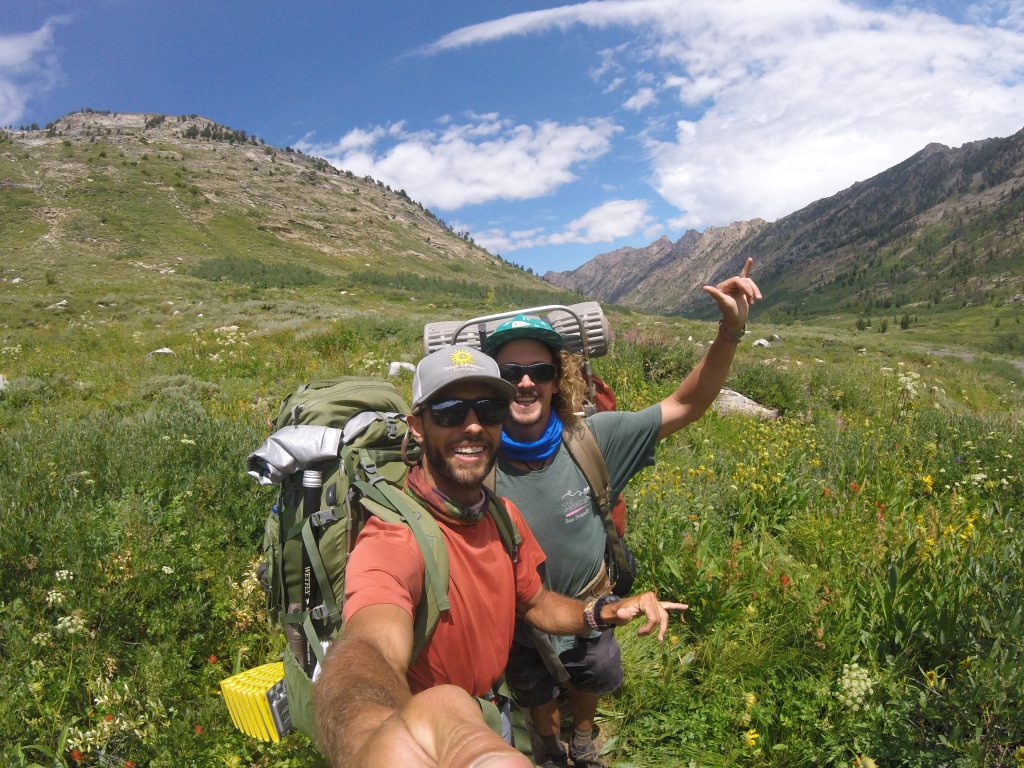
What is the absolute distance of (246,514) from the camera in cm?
423

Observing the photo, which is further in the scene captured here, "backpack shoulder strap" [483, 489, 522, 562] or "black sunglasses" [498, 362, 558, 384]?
"black sunglasses" [498, 362, 558, 384]

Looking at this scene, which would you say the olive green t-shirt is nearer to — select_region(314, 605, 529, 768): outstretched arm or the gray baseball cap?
the gray baseball cap

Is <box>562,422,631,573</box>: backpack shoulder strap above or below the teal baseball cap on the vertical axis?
below

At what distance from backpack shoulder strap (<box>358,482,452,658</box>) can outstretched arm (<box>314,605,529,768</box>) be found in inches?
4.8

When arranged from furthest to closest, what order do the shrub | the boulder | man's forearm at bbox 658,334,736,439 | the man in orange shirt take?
1. the shrub
2. the boulder
3. man's forearm at bbox 658,334,736,439
4. the man in orange shirt

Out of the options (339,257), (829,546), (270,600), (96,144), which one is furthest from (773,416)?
(96,144)

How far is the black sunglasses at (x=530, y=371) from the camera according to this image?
2.62 meters

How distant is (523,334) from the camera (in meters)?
2.68

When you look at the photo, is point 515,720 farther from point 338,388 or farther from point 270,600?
point 338,388

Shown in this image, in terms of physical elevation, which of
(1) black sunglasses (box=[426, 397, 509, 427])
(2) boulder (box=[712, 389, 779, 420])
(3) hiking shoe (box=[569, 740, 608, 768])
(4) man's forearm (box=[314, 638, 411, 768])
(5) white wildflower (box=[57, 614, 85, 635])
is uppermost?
(1) black sunglasses (box=[426, 397, 509, 427])

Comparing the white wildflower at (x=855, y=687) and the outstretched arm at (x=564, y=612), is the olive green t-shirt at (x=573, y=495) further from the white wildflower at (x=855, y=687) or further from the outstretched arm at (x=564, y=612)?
the white wildflower at (x=855, y=687)

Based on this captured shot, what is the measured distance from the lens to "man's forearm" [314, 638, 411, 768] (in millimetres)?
1078

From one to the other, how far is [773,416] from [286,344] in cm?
972

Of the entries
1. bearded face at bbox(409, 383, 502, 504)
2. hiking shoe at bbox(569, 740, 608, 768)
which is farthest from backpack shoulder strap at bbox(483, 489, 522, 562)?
hiking shoe at bbox(569, 740, 608, 768)
